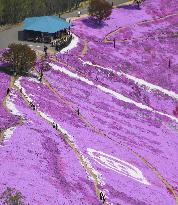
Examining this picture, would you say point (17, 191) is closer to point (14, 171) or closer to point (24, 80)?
point (14, 171)

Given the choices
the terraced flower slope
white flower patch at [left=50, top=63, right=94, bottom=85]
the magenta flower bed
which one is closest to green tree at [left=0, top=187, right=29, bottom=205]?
the terraced flower slope

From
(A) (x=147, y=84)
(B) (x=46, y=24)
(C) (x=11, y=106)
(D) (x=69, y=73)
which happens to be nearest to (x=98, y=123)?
(C) (x=11, y=106)

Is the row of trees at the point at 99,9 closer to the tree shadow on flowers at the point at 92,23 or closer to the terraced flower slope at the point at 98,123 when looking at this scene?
the tree shadow on flowers at the point at 92,23

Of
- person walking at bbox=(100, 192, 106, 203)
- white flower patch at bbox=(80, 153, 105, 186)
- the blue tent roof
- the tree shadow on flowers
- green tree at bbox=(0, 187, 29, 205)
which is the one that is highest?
the blue tent roof

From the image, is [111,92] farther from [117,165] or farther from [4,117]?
[4,117]

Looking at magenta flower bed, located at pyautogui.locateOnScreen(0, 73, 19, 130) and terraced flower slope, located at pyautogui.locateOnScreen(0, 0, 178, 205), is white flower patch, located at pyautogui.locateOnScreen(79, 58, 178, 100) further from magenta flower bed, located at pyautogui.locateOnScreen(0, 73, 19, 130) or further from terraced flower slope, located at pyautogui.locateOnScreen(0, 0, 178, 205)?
magenta flower bed, located at pyautogui.locateOnScreen(0, 73, 19, 130)

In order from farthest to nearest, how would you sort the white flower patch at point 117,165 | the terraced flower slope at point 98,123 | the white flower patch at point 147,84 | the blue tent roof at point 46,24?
the blue tent roof at point 46,24, the white flower patch at point 147,84, the white flower patch at point 117,165, the terraced flower slope at point 98,123

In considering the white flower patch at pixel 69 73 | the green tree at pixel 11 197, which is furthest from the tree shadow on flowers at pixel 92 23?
the green tree at pixel 11 197
